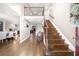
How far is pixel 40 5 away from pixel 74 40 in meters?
0.91

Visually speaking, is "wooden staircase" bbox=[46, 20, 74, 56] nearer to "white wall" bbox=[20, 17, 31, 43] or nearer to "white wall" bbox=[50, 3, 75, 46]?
"white wall" bbox=[50, 3, 75, 46]

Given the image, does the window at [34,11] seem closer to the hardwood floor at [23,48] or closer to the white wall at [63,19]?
the white wall at [63,19]

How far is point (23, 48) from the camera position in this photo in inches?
119

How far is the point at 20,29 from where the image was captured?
310 centimetres

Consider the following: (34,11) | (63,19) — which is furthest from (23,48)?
(63,19)

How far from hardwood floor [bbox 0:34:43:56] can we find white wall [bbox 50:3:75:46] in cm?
52

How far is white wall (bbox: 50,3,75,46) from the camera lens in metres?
2.97

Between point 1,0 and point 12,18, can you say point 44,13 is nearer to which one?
point 12,18

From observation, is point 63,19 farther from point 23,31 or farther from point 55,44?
point 23,31

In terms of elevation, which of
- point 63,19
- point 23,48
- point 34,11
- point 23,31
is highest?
point 34,11

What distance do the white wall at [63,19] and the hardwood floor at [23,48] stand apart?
0.52m

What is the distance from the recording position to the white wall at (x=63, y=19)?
2.97m

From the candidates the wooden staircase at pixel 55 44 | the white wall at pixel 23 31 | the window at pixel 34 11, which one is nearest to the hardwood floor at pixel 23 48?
the white wall at pixel 23 31

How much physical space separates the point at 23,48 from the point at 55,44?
2.03 feet
